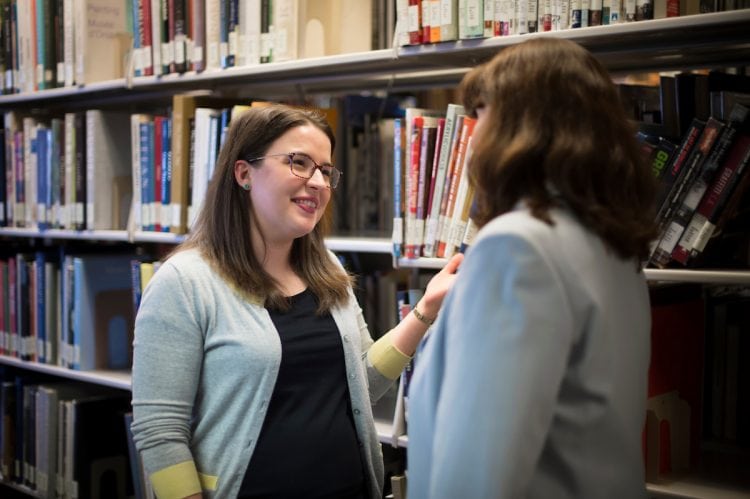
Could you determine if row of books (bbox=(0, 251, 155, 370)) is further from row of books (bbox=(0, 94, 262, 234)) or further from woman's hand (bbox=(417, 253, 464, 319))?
woman's hand (bbox=(417, 253, 464, 319))

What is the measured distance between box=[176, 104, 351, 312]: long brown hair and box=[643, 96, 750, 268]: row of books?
0.67m

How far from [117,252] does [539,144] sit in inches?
81.0

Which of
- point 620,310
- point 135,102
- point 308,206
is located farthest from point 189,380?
point 135,102

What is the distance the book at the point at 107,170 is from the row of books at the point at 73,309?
142 mm

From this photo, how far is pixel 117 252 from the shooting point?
2.80 m

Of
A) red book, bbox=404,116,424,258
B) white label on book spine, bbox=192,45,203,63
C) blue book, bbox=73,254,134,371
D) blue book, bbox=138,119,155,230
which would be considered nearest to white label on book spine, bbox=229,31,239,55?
white label on book spine, bbox=192,45,203,63

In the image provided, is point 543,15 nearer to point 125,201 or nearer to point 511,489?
point 511,489

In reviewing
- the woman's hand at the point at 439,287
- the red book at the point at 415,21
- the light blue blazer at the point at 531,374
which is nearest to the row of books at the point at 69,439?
the woman's hand at the point at 439,287

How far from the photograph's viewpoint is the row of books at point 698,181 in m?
1.58

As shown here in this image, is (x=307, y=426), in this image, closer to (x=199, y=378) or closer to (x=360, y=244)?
(x=199, y=378)

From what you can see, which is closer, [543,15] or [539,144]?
[539,144]

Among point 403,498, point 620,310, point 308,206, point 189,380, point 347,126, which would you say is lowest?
point 403,498

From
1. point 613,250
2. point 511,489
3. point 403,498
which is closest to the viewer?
point 511,489

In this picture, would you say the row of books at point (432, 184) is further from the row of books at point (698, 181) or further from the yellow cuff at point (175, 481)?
the yellow cuff at point (175, 481)
